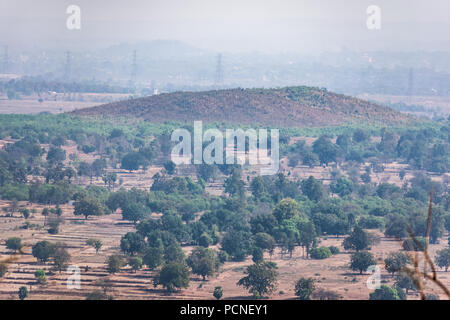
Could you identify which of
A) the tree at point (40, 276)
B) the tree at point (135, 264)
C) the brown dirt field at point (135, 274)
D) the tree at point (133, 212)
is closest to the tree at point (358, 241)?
the brown dirt field at point (135, 274)

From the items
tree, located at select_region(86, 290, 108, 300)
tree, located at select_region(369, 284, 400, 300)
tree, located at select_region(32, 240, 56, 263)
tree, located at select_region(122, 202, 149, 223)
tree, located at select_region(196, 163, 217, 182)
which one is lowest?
tree, located at select_region(369, 284, 400, 300)

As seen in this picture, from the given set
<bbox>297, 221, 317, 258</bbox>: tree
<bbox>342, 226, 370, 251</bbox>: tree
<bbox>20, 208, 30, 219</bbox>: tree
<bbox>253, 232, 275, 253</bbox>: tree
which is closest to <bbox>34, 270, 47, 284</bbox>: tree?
<bbox>253, 232, 275, 253</bbox>: tree

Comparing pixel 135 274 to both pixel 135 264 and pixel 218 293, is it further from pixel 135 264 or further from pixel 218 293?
pixel 218 293

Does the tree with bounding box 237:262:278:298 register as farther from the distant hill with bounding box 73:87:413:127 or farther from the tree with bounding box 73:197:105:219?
the distant hill with bounding box 73:87:413:127

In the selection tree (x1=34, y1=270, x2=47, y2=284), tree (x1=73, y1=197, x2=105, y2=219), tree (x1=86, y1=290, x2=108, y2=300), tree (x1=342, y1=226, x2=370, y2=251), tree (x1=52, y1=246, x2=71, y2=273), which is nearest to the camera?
tree (x1=86, y1=290, x2=108, y2=300)

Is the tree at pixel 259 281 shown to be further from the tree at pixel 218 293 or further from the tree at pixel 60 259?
the tree at pixel 60 259

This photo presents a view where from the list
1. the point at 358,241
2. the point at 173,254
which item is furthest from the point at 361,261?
the point at 173,254

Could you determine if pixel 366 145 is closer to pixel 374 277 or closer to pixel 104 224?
pixel 104 224
